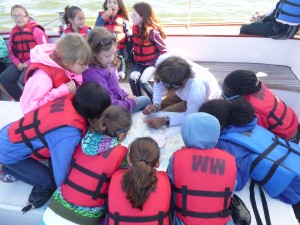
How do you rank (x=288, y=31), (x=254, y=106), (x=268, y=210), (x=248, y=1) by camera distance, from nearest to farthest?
(x=268, y=210) → (x=254, y=106) → (x=288, y=31) → (x=248, y=1)

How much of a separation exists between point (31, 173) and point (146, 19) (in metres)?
1.84

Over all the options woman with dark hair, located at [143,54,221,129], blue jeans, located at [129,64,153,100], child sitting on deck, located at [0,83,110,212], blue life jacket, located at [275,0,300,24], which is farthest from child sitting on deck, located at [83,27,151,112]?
blue life jacket, located at [275,0,300,24]

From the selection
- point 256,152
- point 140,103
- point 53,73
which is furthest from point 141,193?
point 140,103

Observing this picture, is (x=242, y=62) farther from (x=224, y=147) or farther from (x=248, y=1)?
(x=248, y=1)

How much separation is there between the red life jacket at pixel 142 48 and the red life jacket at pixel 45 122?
1.49 meters

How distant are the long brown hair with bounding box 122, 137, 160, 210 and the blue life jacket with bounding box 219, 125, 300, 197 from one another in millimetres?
599

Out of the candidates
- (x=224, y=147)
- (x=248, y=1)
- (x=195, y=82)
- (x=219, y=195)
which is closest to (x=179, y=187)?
(x=219, y=195)

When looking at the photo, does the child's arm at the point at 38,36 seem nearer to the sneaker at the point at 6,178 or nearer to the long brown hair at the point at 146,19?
the long brown hair at the point at 146,19

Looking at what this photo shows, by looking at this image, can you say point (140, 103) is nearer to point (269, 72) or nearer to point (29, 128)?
point (29, 128)

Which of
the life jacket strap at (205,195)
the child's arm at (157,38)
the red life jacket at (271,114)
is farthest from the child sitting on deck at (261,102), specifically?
the child's arm at (157,38)

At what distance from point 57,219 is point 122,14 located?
242cm

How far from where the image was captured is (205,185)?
51.9 inches

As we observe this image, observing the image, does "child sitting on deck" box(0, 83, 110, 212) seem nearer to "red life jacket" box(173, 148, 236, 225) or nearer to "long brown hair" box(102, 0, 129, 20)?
"red life jacket" box(173, 148, 236, 225)

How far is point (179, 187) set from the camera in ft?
4.47
